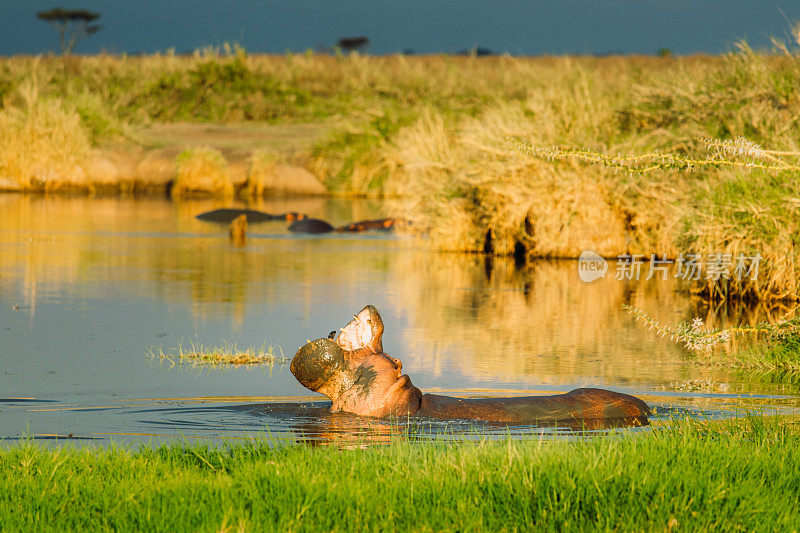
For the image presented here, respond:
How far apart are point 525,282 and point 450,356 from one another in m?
6.42

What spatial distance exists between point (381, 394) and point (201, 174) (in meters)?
32.5

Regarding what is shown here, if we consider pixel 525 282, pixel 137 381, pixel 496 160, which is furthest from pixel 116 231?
pixel 137 381

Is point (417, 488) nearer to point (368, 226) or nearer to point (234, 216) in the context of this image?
point (368, 226)

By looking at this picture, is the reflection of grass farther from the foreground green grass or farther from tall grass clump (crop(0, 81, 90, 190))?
tall grass clump (crop(0, 81, 90, 190))

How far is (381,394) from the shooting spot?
7934 mm

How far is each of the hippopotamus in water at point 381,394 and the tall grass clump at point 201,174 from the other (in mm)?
31878

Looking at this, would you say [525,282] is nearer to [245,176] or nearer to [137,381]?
[137,381]

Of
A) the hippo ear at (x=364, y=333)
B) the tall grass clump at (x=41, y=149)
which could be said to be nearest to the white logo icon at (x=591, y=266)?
the hippo ear at (x=364, y=333)

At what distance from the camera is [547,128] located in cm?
2017

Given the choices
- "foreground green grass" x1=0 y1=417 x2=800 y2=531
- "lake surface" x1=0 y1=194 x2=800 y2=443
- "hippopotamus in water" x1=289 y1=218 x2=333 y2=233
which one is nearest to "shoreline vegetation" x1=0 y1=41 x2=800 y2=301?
"lake surface" x1=0 y1=194 x2=800 y2=443

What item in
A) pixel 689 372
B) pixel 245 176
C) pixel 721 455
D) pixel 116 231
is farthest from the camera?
pixel 245 176

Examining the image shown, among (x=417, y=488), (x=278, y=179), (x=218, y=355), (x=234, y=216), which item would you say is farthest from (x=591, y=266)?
(x=278, y=179)

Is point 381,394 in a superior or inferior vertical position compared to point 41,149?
inferior

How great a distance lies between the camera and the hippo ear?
25.6 feet
